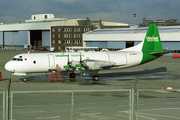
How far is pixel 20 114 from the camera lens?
47.0ft

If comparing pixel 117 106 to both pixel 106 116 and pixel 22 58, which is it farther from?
pixel 22 58

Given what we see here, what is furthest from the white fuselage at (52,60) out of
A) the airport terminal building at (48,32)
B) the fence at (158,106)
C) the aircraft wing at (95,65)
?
the airport terminal building at (48,32)

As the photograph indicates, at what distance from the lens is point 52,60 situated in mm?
31500

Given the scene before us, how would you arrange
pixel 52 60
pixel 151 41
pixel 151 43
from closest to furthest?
pixel 52 60
pixel 151 43
pixel 151 41

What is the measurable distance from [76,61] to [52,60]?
285 cm

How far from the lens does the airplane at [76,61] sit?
3045 cm

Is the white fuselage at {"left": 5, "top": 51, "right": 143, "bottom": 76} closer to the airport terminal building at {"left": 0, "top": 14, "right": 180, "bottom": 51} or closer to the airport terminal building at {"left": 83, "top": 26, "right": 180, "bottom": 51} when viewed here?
the airport terminal building at {"left": 83, "top": 26, "right": 180, "bottom": 51}

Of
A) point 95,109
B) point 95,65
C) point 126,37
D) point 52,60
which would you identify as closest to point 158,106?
point 95,109

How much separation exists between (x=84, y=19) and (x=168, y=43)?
180 feet

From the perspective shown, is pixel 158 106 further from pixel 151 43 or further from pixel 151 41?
pixel 151 41

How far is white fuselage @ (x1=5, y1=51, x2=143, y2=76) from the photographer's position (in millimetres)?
30312

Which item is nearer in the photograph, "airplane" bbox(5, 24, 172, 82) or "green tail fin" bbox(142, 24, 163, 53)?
"airplane" bbox(5, 24, 172, 82)

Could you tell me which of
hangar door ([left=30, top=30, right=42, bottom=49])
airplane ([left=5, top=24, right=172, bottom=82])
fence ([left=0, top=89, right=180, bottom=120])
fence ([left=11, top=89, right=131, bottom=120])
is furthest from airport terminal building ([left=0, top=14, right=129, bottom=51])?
fence ([left=11, top=89, right=131, bottom=120])

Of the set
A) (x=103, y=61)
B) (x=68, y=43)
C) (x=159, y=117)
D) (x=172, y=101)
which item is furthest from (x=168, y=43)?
(x=159, y=117)
